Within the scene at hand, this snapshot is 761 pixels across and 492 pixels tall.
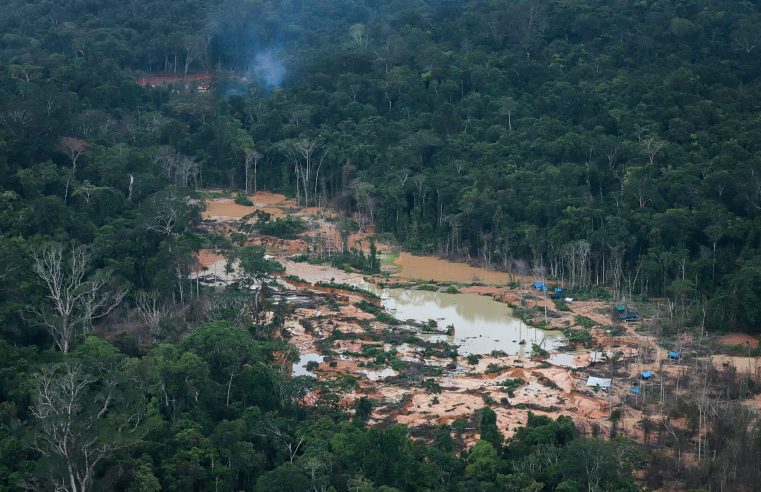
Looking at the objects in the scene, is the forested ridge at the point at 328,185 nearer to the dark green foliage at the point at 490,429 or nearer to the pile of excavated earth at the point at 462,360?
the dark green foliage at the point at 490,429

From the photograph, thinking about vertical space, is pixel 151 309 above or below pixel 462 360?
above

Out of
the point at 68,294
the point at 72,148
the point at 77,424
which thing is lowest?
the point at 77,424

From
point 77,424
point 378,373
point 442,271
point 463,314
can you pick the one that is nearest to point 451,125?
point 442,271

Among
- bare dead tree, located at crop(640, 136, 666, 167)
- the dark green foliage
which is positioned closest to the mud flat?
bare dead tree, located at crop(640, 136, 666, 167)

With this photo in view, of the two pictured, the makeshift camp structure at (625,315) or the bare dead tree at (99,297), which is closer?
the bare dead tree at (99,297)

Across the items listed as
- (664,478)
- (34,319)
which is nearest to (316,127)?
(34,319)

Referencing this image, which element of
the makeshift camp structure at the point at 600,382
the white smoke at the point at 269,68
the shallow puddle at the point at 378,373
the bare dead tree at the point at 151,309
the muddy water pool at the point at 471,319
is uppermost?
the white smoke at the point at 269,68

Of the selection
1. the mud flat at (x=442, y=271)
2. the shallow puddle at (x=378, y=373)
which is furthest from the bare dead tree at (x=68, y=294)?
the mud flat at (x=442, y=271)

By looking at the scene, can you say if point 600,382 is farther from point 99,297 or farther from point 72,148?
point 72,148

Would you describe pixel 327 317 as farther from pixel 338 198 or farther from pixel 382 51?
pixel 382 51
